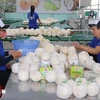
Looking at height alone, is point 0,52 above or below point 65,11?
below

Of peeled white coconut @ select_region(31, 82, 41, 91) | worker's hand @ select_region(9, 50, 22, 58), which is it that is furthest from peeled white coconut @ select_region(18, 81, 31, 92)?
worker's hand @ select_region(9, 50, 22, 58)

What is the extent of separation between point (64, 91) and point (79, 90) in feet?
0.32

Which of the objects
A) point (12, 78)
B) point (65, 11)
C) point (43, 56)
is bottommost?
point (12, 78)

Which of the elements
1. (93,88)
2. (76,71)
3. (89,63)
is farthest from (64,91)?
(89,63)

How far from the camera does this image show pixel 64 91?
55.9 inches

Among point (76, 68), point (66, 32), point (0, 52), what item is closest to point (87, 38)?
point (66, 32)

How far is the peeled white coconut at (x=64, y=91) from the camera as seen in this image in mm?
1423

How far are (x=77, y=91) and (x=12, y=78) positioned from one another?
0.64 metres

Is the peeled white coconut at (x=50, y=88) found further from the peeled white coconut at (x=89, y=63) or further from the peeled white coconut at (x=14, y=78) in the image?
the peeled white coconut at (x=89, y=63)

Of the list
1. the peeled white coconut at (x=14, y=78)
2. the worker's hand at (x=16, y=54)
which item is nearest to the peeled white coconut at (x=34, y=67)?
the peeled white coconut at (x=14, y=78)

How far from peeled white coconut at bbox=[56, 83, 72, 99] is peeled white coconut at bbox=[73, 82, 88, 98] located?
0.03m

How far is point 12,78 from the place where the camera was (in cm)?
185

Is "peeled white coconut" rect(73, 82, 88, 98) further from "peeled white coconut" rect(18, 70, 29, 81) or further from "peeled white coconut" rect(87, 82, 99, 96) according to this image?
"peeled white coconut" rect(18, 70, 29, 81)

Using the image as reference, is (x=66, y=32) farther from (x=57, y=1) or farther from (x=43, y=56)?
(x=57, y=1)
